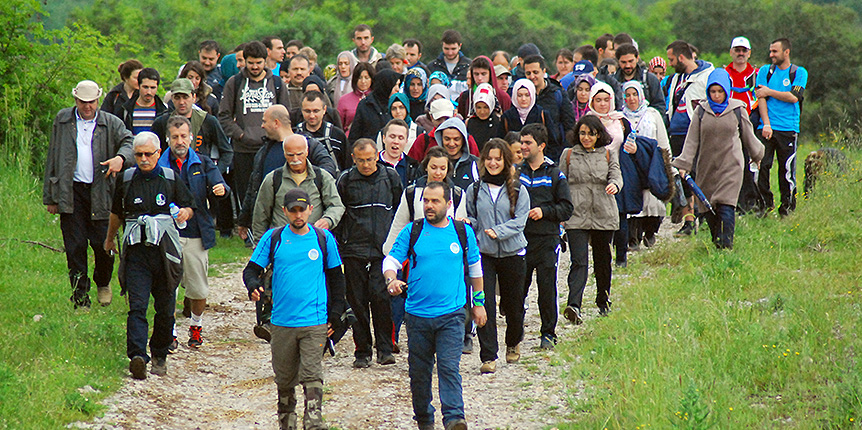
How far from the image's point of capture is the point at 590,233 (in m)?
9.85

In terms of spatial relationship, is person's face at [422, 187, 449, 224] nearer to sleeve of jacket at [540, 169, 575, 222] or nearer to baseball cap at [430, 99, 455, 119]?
sleeve of jacket at [540, 169, 575, 222]

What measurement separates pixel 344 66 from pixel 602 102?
438 centimetres

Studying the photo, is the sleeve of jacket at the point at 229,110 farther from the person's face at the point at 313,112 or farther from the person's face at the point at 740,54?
the person's face at the point at 740,54

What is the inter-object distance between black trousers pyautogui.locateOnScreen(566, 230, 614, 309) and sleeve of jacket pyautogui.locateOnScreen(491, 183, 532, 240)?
53.6 inches

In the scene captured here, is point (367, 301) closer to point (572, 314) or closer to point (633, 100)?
point (572, 314)

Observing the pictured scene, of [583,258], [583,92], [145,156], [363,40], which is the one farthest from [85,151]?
[583,92]

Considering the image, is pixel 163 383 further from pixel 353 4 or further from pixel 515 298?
pixel 353 4

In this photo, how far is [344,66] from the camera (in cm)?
1391

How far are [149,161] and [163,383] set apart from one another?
5.96 ft

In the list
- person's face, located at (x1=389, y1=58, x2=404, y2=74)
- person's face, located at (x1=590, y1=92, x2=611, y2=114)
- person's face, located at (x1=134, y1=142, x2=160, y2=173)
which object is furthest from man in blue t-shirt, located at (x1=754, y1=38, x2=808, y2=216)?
person's face, located at (x1=134, y1=142, x2=160, y2=173)

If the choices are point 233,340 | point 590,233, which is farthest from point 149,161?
point 590,233

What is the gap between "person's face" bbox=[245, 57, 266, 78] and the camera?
475 inches

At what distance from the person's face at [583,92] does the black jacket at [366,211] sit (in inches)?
186

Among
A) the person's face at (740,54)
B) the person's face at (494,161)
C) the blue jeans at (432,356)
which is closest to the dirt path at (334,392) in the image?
the blue jeans at (432,356)
